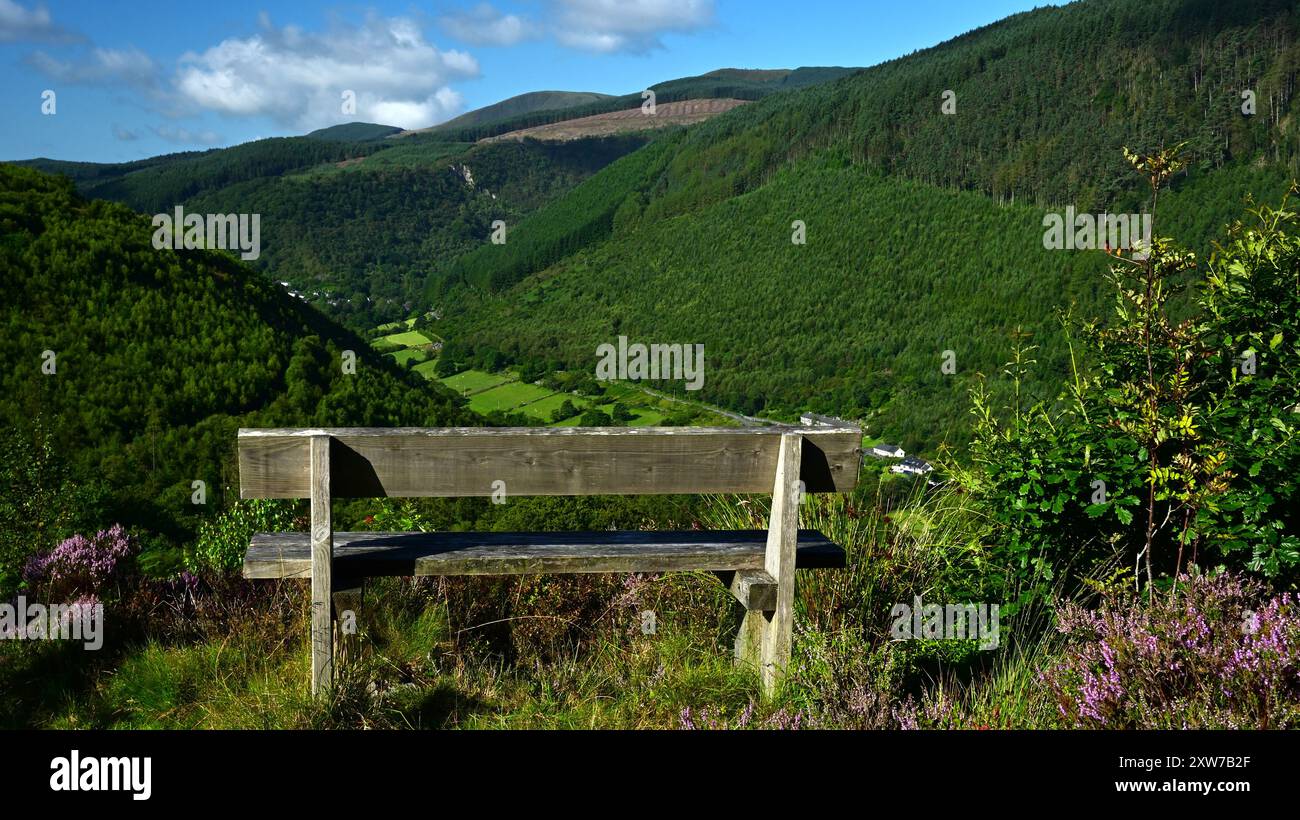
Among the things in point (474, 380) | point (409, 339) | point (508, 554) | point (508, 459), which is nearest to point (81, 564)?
point (508, 554)

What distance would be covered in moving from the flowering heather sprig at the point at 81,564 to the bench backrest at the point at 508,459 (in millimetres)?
1638

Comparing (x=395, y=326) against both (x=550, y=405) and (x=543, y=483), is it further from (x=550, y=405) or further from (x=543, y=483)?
(x=543, y=483)

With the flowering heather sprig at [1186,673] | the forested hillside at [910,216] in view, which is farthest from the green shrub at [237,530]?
the forested hillside at [910,216]

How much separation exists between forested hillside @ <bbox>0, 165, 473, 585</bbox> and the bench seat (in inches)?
269

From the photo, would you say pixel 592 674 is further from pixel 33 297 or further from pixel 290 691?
pixel 33 297

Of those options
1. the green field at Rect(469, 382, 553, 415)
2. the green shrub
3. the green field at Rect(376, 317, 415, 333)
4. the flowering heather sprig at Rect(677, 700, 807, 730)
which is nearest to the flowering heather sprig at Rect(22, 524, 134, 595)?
the green shrub

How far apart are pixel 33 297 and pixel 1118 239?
627 inches

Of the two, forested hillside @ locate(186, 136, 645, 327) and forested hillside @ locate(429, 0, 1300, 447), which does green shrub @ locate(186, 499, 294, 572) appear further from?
forested hillside @ locate(186, 136, 645, 327)

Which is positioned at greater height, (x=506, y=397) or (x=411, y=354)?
(x=411, y=354)

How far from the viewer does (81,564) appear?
4230 mm

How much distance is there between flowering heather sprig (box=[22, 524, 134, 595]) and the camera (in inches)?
163

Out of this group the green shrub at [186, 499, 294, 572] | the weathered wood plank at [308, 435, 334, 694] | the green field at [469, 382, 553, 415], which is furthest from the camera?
the green field at [469, 382, 553, 415]

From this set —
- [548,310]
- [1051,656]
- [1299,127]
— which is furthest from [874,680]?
[548,310]

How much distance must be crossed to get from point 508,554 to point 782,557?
0.93 m
